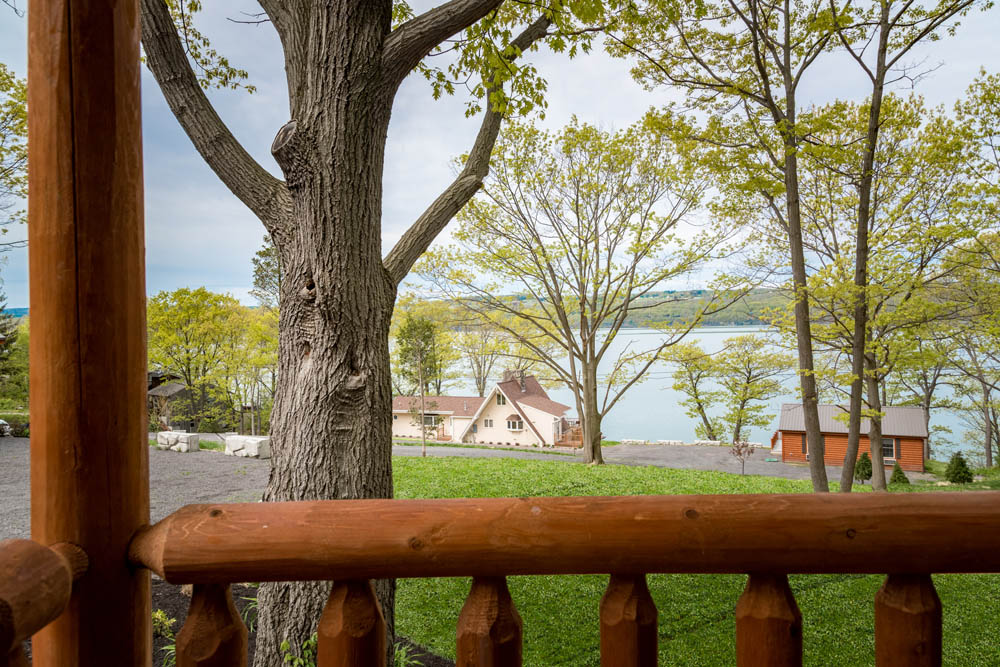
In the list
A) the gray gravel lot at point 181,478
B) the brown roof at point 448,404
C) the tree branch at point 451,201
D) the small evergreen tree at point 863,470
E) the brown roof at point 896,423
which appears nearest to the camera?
the tree branch at point 451,201

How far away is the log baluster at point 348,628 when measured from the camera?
557 mm

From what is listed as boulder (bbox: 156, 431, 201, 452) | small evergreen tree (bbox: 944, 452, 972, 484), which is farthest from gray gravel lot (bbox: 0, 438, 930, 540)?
small evergreen tree (bbox: 944, 452, 972, 484)

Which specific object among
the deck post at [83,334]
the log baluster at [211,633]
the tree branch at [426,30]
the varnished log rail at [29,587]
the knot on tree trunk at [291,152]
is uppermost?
the tree branch at [426,30]

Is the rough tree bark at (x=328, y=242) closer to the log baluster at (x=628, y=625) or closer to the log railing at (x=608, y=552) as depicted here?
the log railing at (x=608, y=552)

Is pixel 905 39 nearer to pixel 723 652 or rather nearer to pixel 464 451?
pixel 723 652

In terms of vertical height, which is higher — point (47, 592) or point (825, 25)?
point (825, 25)

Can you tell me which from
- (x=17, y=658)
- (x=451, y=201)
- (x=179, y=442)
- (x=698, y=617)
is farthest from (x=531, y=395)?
(x=17, y=658)

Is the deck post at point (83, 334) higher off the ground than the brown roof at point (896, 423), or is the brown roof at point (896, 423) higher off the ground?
the deck post at point (83, 334)

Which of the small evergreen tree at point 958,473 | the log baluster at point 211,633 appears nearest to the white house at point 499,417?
the small evergreen tree at point 958,473

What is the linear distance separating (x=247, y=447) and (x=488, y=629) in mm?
9242

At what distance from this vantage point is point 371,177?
212 cm

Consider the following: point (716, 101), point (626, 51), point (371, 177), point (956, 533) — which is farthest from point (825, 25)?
point (956, 533)

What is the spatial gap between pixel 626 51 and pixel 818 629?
5842 millimetres

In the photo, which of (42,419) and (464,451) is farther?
(464,451)
